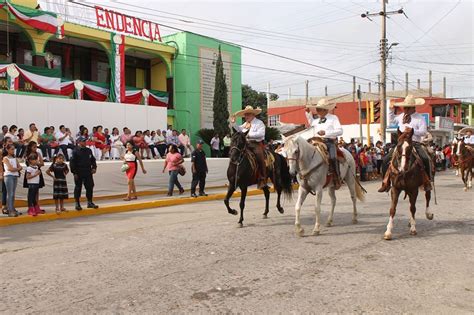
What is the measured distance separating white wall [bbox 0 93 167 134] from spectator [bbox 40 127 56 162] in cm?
223

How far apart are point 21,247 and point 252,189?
11.4 meters

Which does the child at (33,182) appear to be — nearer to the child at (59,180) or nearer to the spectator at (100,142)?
the child at (59,180)

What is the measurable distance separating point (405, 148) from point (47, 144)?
43.4 ft

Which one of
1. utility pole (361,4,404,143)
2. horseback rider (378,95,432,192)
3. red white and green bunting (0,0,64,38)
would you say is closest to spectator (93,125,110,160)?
red white and green bunting (0,0,64,38)

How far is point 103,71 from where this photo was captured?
28359 millimetres

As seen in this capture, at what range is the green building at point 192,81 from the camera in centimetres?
2822

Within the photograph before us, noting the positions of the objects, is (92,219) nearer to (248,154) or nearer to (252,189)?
(248,154)

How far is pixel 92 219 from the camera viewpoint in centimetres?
1144

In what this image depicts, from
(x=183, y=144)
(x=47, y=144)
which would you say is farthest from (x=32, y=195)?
(x=183, y=144)

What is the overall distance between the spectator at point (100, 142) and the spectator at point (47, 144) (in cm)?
182

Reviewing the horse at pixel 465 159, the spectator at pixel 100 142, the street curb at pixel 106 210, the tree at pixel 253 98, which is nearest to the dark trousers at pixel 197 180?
the street curb at pixel 106 210

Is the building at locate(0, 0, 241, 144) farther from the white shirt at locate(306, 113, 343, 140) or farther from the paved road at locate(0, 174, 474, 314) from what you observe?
the white shirt at locate(306, 113, 343, 140)

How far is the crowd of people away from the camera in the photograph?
37.0 ft

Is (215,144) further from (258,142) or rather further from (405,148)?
(405,148)
